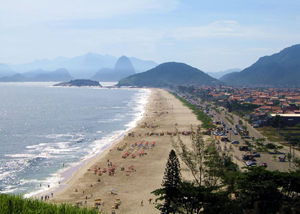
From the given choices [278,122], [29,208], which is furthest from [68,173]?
[278,122]

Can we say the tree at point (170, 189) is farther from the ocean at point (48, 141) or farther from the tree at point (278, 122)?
the tree at point (278, 122)

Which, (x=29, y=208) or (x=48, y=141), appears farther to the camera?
(x=48, y=141)

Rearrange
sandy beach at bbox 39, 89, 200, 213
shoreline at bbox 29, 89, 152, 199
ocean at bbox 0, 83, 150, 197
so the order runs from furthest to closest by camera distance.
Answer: ocean at bbox 0, 83, 150, 197
shoreline at bbox 29, 89, 152, 199
sandy beach at bbox 39, 89, 200, 213

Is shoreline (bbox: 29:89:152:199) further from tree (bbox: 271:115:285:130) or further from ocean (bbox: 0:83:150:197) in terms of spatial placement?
tree (bbox: 271:115:285:130)

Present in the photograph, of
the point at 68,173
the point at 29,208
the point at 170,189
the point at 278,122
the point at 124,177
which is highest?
the point at 170,189

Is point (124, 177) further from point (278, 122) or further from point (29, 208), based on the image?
point (278, 122)

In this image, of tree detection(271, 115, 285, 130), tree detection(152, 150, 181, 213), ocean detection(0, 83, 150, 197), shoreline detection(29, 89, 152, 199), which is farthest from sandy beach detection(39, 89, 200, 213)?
tree detection(271, 115, 285, 130)

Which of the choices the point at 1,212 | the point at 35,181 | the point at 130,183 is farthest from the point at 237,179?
the point at 35,181

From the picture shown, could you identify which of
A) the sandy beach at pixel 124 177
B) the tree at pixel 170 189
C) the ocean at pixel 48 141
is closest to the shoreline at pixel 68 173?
the ocean at pixel 48 141

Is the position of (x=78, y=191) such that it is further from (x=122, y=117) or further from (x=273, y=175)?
(x=122, y=117)

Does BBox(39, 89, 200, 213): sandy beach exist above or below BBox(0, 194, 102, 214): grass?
below

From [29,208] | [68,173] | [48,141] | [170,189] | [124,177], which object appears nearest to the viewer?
[29,208]
